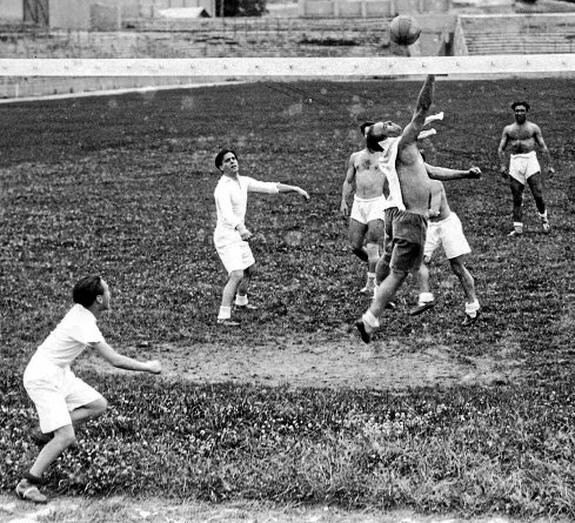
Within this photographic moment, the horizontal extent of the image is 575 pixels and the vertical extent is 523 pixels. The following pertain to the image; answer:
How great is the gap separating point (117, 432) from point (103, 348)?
4.76 ft

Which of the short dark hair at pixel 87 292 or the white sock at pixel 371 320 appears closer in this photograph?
the short dark hair at pixel 87 292

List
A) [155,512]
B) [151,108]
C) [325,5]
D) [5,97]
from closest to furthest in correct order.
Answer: [155,512]
[151,108]
[5,97]
[325,5]

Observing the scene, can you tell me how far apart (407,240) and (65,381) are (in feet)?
11.7

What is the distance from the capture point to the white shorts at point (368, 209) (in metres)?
14.3

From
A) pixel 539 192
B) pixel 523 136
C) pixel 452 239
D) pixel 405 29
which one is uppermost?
pixel 405 29

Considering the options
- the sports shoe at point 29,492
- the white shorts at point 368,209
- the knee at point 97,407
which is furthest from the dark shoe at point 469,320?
the sports shoe at point 29,492

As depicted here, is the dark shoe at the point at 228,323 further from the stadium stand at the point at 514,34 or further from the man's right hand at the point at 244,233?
the stadium stand at the point at 514,34

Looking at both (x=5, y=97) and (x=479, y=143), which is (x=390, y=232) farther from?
(x=5, y=97)

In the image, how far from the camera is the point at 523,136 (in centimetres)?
1864

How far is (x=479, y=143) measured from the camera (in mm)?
29484

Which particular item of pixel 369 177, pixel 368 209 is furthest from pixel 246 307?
pixel 369 177

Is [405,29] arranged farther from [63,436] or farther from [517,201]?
[517,201]

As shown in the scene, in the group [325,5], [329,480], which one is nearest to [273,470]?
[329,480]

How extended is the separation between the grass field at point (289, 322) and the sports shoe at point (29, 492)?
29 cm
